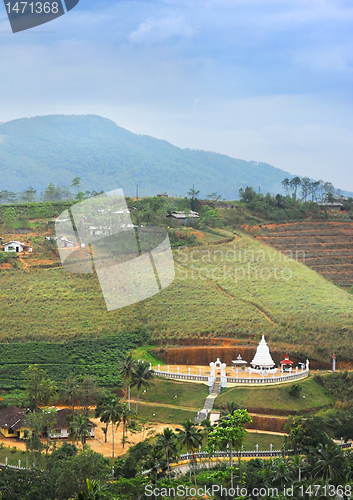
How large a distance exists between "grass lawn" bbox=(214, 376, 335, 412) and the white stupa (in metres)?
2.23

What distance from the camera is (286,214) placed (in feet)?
267

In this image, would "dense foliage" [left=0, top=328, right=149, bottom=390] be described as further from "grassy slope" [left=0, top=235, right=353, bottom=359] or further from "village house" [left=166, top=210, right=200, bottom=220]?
"village house" [left=166, top=210, right=200, bottom=220]

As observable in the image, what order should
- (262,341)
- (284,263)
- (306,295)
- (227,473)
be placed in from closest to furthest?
(227,473)
(262,341)
(306,295)
(284,263)

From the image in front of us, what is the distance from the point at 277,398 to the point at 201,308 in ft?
40.3

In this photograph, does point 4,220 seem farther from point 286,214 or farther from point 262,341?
point 262,341

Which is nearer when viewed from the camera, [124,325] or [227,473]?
[227,473]

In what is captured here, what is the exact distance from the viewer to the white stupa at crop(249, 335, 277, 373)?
1667 inches

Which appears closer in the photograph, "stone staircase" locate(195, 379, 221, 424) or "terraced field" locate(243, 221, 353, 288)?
"stone staircase" locate(195, 379, 221, 424)

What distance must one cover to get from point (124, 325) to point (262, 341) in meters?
10.9

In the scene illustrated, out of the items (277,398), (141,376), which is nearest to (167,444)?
(141,376)

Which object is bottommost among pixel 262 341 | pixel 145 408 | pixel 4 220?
pixel 145 408

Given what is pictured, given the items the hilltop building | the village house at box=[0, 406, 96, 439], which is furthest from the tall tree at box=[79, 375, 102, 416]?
the hilltop building

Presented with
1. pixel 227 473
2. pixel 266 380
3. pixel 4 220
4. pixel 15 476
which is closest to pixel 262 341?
pixel 266 380

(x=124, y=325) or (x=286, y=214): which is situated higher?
(x=286, y=214)
